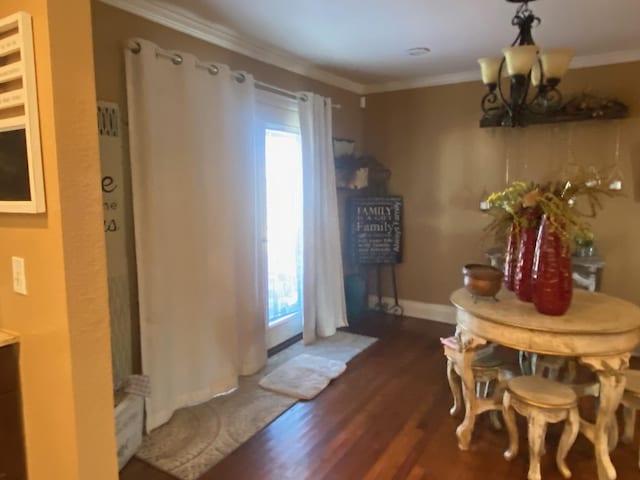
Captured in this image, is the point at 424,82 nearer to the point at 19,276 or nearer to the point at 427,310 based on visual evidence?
the point at 427,310

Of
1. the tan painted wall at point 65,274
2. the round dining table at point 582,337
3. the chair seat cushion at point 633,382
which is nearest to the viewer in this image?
the tan painted wall at point 65,274

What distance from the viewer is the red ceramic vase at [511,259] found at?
2391 mm

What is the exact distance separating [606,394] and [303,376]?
195 centimetres

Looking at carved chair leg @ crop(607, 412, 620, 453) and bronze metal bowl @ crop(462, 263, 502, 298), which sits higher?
bronze metal bowl @ crop(462, 263, 502, 298)

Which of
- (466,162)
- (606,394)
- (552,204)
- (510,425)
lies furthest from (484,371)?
(466,162)

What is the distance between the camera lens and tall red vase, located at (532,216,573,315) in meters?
2.09

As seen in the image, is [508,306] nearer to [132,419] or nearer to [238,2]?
[132,419]

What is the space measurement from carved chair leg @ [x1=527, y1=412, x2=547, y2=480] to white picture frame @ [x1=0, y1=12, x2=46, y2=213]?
2.20m

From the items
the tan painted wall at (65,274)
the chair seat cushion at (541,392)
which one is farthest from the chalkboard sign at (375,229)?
the tan painted wall at (65,274)

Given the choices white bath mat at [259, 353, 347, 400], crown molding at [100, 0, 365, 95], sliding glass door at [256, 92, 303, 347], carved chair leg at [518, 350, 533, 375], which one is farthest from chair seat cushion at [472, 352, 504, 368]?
crown molding at [100, 0, 365, 95]

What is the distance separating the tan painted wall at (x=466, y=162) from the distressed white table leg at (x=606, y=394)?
1.80 meters

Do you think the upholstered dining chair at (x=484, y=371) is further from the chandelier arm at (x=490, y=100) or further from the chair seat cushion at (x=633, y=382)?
the chandelier arm at (x=490, y=100)

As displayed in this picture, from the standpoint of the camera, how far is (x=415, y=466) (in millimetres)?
2307

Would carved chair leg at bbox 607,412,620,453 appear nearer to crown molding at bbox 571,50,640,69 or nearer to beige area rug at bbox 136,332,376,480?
beige area rug at bbox 136,332,376,480
